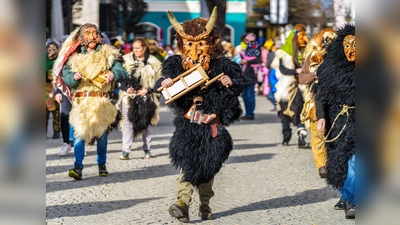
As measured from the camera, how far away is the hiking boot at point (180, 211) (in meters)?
6.79

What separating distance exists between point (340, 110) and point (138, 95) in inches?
183

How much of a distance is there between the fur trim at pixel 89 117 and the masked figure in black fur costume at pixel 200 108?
87.0 inches

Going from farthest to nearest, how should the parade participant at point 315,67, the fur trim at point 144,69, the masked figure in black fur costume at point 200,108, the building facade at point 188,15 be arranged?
1. the building facade at point 188,15
2. the fur trim at point 144,69
3. the parade participant at point 315,67
4. the masked figure in black fur costume at point 200,108

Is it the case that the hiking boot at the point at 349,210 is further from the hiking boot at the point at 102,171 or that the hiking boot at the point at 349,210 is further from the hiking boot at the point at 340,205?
the hiking boot at the point at 102,171

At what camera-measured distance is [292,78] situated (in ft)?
40.3

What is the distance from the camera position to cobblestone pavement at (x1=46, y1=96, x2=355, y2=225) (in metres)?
7.24

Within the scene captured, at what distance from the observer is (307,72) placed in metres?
9.84

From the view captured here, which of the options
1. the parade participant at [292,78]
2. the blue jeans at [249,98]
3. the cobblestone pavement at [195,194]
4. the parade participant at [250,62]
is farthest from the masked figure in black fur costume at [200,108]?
the parade participant at [250,62]

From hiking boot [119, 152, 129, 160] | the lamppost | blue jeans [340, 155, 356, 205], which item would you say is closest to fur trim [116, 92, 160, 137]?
hiking boot [119, 152, 129, 160]

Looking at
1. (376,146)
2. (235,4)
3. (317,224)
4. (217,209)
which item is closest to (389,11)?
(376,146)

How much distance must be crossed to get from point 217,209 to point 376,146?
4.71 m

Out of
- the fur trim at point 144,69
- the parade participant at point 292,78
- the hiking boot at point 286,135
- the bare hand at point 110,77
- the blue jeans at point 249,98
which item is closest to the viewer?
the bare hand at point 110,77

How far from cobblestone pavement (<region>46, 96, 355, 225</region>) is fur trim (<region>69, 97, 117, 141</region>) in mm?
587

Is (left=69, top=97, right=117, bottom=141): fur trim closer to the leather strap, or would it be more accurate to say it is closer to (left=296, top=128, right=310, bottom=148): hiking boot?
the leather strap
